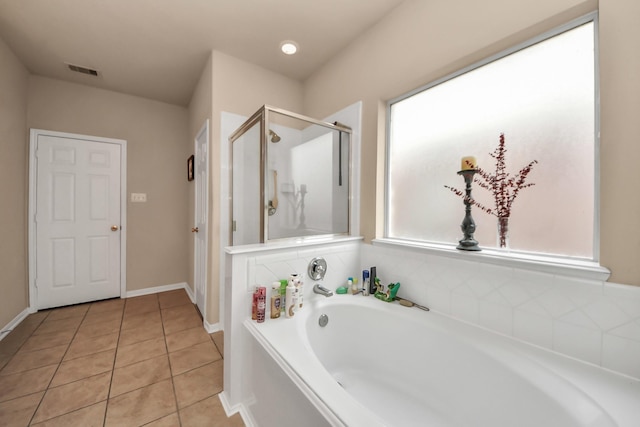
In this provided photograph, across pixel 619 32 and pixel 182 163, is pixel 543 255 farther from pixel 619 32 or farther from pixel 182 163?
pixel 182 163

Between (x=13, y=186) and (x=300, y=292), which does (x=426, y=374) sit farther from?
(x=13, y=186)

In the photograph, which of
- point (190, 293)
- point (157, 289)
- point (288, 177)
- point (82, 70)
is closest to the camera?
point (288, 177)

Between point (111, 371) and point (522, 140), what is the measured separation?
285 centimetres

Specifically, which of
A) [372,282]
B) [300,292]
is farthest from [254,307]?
[372,282]

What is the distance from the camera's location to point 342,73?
7.11 ft

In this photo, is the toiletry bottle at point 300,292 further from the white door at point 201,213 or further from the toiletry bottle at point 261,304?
the white door at point 201,213

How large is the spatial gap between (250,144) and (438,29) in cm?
144

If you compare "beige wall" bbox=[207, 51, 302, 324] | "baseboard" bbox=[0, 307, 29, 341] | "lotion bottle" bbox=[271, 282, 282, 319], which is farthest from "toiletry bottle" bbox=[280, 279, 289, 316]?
"baseboard" bbox=[0, 307, 29, 341]

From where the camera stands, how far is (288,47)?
83.9 inches

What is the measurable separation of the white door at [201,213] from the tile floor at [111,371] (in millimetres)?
315

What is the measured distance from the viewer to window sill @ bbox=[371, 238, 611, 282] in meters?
0.96

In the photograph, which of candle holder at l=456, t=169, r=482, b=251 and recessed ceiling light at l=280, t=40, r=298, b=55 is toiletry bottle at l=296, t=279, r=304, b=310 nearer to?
candle holder at l=456, t=169, r=482, b=251

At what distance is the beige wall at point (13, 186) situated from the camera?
205cm

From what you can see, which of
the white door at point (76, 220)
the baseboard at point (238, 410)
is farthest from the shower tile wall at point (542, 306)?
the white door at point (76, 220)
